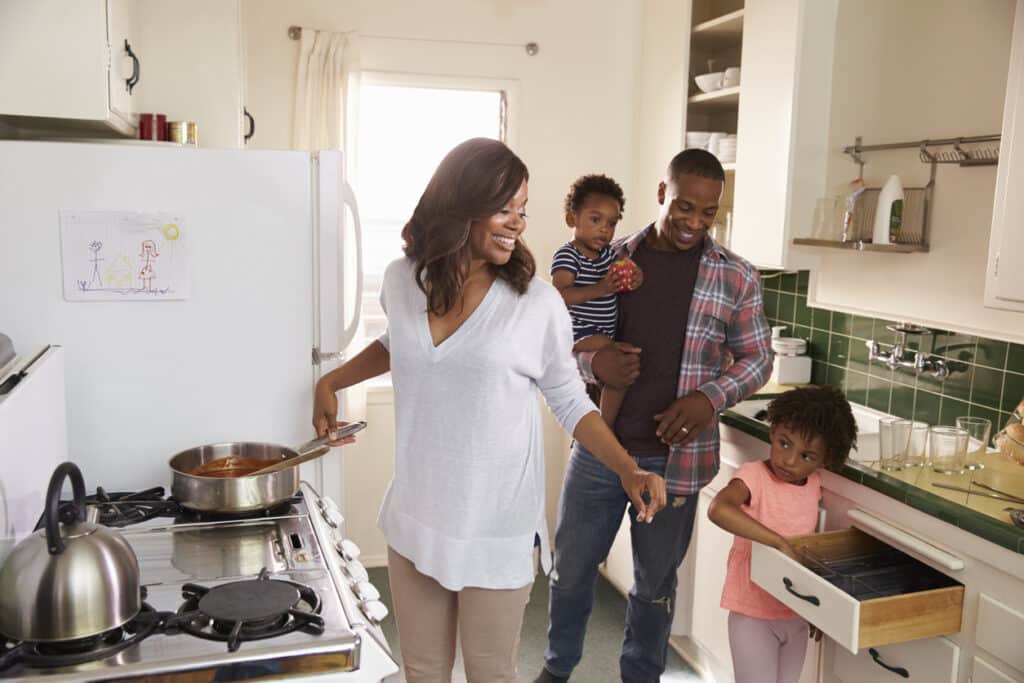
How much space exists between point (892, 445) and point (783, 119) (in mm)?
1079

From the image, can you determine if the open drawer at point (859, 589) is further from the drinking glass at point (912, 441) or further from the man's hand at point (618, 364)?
the man's hand at point (618, 364)

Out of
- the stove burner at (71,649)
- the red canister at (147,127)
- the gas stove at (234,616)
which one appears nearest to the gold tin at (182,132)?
the red canister at (147,127)

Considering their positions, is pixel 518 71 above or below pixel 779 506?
above

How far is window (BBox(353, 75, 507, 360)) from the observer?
11.8 ft

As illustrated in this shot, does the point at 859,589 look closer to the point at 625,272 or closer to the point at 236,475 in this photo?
the point at 625,272

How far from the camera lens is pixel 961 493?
198 centimetres

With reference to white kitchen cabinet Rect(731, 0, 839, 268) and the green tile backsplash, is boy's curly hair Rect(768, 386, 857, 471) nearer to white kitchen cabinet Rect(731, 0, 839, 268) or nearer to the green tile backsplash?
the green tile backsplash

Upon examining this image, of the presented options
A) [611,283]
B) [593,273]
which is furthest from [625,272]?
[593,273]

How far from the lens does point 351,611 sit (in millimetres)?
1344

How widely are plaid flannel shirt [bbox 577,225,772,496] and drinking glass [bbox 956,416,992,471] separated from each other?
486mm

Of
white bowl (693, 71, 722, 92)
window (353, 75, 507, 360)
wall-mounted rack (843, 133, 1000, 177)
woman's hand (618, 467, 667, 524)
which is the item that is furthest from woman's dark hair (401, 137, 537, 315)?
window (353, 75, 507, 360)

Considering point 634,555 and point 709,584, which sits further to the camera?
point 709,584

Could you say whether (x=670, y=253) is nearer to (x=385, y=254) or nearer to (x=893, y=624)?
(x=893, y=624)

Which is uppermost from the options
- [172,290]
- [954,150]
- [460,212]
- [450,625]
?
[954,150]
